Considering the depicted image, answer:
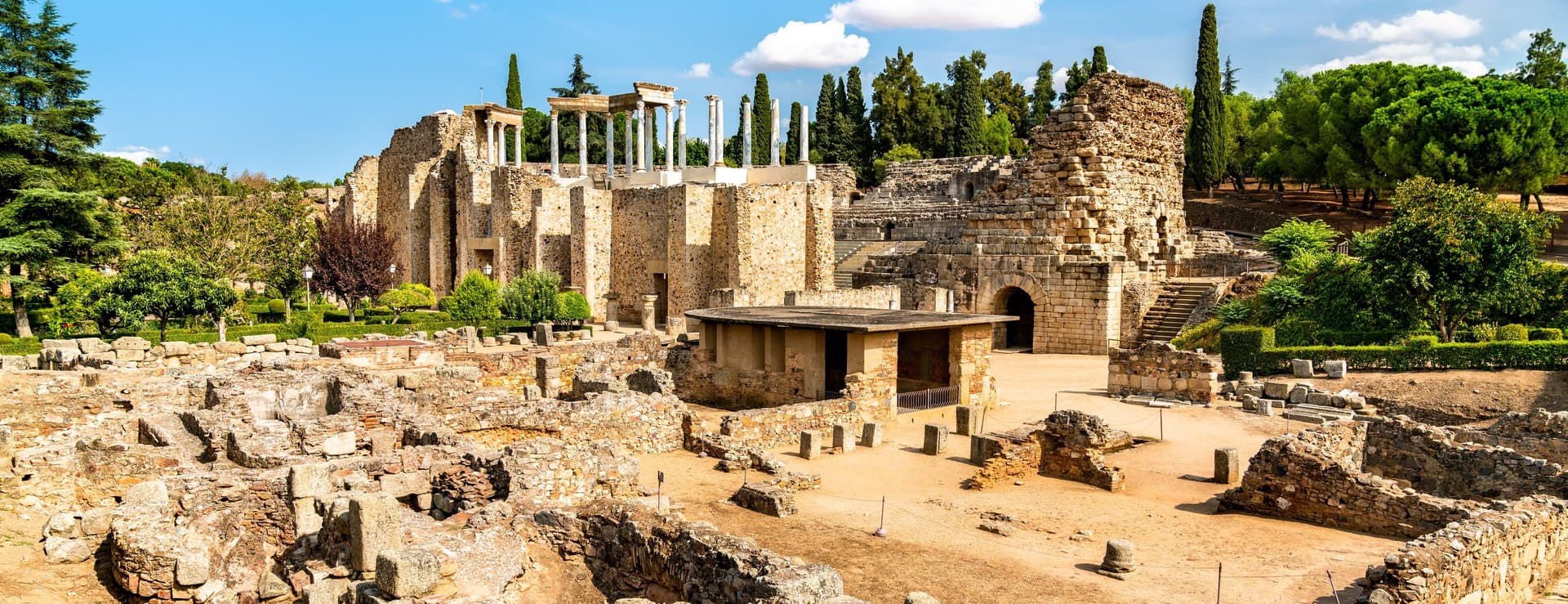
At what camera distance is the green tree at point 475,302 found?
107 ft

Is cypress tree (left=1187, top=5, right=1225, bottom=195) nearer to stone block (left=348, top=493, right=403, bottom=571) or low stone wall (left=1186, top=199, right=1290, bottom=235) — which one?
low stone wall (left=1186, top=199, right=1290, bottom=235)

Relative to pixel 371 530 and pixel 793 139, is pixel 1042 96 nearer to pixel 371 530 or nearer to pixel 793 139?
pixel 793 139

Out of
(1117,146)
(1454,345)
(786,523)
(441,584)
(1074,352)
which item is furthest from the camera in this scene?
(1117,146)

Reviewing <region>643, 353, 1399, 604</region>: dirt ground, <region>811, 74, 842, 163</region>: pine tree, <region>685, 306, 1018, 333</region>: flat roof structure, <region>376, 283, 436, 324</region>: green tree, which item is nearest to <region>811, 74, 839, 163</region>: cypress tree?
<region>811, 74, 842, 163</region>: pine tree

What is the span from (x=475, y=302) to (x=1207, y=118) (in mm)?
35415

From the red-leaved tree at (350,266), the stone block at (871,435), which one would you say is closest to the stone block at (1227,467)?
the stone block at (871,435)

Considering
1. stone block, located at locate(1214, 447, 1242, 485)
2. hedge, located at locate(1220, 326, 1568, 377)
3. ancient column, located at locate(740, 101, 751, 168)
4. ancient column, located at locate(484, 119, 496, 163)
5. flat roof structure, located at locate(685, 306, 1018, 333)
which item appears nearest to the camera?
stone block, located at locate(1214, 447, 1242, 485)

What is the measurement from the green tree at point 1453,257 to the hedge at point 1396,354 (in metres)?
1.44

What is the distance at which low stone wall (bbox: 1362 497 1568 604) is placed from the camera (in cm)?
893

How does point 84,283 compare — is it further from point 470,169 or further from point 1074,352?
point 1074,352

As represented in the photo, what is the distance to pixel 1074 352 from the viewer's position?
30641 millimetres

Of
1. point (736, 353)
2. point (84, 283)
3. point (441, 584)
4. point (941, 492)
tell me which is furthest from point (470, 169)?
point (441, 584)

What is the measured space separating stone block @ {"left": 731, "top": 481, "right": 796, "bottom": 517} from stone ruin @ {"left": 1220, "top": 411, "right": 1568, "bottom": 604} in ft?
18.6

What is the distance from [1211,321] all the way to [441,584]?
79.4 ft
